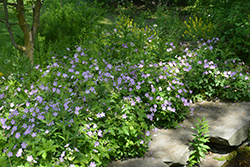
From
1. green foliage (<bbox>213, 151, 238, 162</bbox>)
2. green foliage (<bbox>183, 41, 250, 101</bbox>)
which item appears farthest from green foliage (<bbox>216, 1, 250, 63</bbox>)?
green foliage (<bbox>213, 151, 238, 162</bbox>)

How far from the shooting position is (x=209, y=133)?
10.6 ft

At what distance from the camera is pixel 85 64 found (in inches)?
139

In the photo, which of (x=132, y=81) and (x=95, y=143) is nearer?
(x=95, y=143)

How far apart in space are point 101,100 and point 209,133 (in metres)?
1.72

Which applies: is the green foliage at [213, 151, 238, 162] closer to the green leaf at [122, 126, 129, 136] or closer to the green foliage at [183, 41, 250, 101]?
the green foliage at [183, 41, 250, 101]

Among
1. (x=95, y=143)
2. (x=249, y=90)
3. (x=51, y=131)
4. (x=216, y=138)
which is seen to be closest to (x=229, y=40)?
(x=249, y=90)

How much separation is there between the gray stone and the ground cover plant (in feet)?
0.45

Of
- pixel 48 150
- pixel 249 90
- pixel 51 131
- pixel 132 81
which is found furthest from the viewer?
pixel 249 90

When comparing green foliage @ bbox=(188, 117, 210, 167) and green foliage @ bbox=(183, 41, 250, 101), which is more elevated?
green foliage @ bbox=(183, 41, 250, 101)

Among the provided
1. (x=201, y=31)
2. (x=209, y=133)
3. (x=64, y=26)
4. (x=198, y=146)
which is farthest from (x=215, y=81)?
(x=64, y=26)

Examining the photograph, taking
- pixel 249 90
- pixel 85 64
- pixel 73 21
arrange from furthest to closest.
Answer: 1. pixel 73 21
2. pixel 249 90
3. pixel 85 64

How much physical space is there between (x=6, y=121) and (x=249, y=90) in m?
3.90

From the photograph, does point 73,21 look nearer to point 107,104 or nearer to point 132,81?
point 132,81

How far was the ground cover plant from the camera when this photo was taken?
225cm
